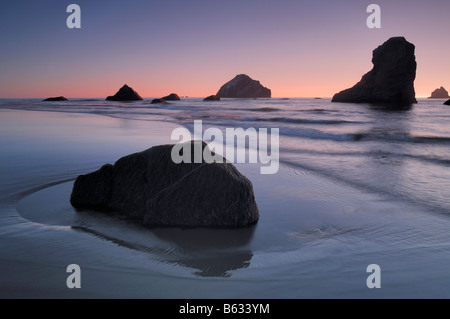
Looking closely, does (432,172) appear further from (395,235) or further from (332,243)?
(332,243)

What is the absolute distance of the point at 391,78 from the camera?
225 ft

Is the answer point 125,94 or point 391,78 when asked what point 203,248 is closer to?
point 391,78

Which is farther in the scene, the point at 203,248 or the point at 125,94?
the point at 125,94

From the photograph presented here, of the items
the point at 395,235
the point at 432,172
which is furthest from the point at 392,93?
the point at 395,235

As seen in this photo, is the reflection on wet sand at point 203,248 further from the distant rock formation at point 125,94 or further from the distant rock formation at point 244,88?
the distant rock formation at point 244,88

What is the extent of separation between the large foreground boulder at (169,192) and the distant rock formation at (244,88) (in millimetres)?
152251

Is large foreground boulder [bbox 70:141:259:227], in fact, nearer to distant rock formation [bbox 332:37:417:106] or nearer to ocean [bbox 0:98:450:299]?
ocean [bbox 0:98:450:299]

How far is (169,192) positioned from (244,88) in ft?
506

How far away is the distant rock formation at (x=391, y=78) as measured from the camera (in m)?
67.9

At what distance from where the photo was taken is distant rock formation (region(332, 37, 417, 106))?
67.9 meters

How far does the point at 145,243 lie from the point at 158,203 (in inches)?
24.6

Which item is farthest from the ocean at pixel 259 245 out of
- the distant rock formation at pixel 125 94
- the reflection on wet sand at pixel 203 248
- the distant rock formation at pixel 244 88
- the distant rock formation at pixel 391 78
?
the distant rock formation at pixel 244 88

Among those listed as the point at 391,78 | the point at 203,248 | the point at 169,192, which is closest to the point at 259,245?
the point at 203,248
